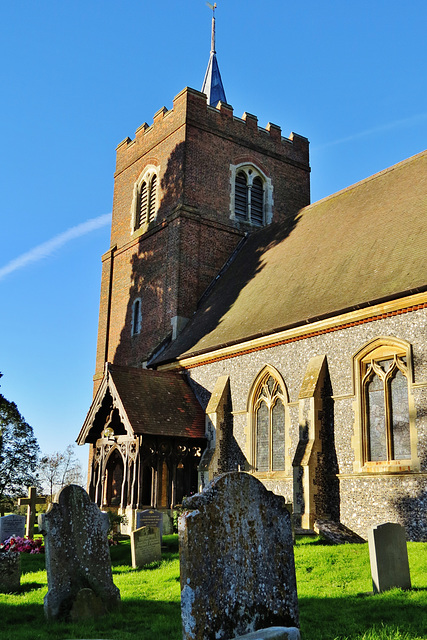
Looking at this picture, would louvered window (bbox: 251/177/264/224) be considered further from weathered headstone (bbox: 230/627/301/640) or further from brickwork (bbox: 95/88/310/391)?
weathered headstone (bbox: 230/627/301/640)

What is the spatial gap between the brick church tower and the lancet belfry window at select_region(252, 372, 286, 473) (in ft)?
6.62

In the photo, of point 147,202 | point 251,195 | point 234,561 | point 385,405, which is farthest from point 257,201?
point 234,561

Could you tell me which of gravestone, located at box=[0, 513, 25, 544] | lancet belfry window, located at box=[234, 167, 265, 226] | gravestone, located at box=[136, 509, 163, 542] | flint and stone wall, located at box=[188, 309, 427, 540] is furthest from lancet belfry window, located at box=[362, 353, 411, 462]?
lancet belfry window, located at box=[234, 167, 265, 226]

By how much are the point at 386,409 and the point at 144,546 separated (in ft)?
19.4

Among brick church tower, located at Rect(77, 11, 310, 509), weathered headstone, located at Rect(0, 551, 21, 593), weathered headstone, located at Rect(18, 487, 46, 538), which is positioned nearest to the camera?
weathered headstone, located at Rect(0, 551, 21, 593)

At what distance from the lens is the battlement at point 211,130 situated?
26.3m

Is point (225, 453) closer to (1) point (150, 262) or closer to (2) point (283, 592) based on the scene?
(1) point (150, 262)

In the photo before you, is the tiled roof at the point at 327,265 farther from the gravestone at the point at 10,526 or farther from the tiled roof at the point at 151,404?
the gravestone at the point at 10,526

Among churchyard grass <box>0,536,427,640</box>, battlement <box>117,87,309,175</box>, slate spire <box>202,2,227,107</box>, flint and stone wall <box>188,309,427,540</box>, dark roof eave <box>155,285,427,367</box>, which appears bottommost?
churchyard grass <box>0,536,427,640</box>

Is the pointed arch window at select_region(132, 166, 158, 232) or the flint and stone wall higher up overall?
the pointed arch window at select_region(132, 166, 158, 232)

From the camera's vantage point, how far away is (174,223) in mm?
24781

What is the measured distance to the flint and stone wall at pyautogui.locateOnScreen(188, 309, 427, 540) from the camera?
13266 millimetres

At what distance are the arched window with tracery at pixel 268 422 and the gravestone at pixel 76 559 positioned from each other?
834cm

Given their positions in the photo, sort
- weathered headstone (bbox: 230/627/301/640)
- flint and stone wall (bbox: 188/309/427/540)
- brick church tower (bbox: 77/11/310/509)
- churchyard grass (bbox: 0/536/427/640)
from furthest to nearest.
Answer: brick church tower (bbox: 77/11/310/509), flint and stone wall (bbox: 188/309/427/540), churchyard grass (bbox: 0/536/427/640), weathered headstone (bbox: 230/627/301/640)
